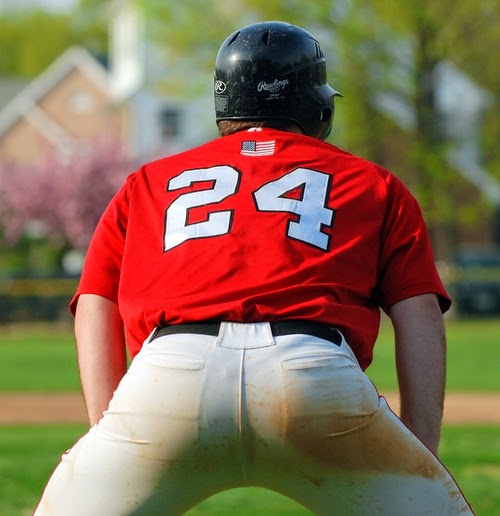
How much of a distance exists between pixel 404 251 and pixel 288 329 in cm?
39

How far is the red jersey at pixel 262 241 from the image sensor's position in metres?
2.53

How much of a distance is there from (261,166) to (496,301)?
1160 inches

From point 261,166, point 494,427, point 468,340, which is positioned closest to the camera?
point 261,166

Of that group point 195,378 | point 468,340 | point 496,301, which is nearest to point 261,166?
point 195,378

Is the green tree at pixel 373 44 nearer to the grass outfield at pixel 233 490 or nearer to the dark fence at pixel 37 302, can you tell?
the dark fence at pixel 37 302

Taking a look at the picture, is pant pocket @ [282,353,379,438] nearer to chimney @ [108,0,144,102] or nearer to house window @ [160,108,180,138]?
chimney @ [108,0,144,102]

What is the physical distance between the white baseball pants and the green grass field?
174 inches

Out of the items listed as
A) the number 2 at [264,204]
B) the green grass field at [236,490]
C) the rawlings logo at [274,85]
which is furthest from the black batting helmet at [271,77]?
the green grass field at [236,490]

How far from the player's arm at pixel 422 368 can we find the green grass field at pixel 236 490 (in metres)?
4.18

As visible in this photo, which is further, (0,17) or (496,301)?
(0,17)

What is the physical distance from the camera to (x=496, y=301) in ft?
103

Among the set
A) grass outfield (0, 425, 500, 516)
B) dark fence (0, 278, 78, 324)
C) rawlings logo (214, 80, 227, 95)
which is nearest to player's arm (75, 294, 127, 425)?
rawlings logo (214, 80, 227, 95)

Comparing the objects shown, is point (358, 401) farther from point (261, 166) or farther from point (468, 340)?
point (468, 340)

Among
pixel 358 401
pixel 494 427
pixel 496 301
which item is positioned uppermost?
pixel 358 401
